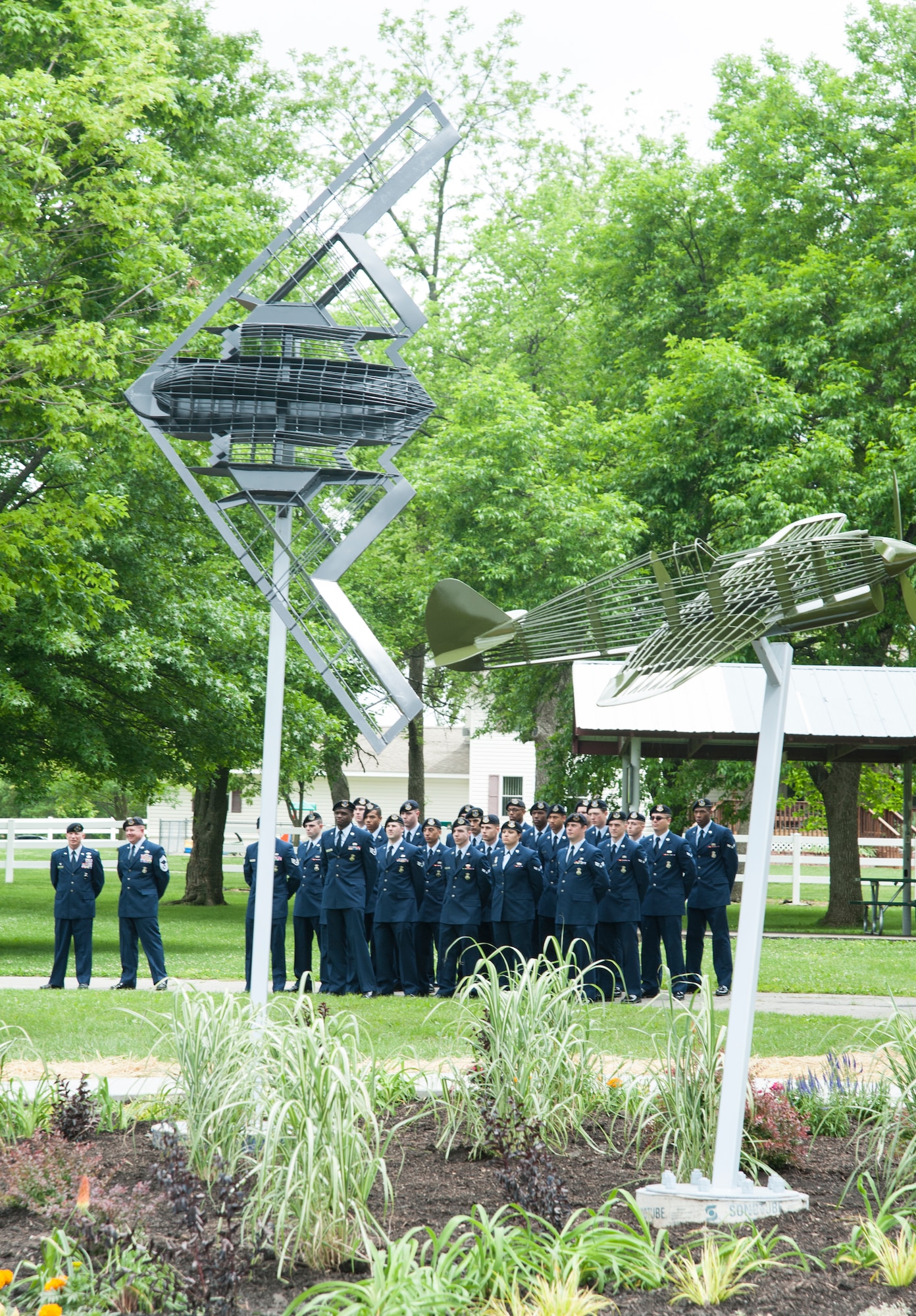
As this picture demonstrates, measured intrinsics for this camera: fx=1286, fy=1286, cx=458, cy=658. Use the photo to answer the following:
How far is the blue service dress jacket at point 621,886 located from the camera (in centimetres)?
1177

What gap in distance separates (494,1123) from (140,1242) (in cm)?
151

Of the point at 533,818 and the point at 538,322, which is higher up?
the point at 538,322

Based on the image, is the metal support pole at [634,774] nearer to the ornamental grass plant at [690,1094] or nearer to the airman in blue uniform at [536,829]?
the airman in blue uniform at [536,829]

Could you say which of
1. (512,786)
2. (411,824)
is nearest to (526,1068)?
(411,824)

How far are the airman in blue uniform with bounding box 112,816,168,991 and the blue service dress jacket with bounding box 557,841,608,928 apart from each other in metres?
3.80

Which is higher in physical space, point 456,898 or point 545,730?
point 545,730

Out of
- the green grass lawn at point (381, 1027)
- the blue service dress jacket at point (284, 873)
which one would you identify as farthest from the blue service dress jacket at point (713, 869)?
the blue service dress jacket at point (284, 873)

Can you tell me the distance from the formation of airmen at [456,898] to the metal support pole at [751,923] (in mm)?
6537

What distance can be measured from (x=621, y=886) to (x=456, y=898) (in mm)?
1519

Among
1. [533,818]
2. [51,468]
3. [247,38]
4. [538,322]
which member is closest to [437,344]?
[538,322]

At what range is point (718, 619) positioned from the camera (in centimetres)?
481

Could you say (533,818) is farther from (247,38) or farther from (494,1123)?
(247,38)

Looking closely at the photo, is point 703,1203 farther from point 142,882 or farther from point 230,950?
point 230,950

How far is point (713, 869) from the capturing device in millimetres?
12438
